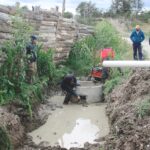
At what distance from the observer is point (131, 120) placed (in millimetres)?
7867

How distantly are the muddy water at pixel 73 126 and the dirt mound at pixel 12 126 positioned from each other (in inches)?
21.5

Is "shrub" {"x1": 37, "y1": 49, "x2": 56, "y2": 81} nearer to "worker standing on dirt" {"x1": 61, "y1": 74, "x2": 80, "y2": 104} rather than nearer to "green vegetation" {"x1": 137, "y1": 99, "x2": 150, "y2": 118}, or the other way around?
"worker standing on dirt" {"x1": 61, "y1": 74, "x2": 80, "y2": 104}

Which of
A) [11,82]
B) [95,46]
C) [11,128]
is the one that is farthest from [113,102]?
[95,46]

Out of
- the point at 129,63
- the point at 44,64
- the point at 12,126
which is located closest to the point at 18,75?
the point at 12,126

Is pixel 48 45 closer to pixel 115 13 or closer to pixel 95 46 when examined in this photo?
pixel 95 46

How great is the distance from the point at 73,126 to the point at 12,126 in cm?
233

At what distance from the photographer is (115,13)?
48.5 metres

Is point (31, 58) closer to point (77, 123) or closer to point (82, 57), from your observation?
point (77, 123)

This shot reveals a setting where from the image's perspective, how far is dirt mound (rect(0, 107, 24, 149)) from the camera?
8422 mm

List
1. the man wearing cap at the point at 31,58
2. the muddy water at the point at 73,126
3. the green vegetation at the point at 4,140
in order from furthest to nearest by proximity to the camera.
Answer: the man wearing cap at the point at 31,58
the muddy water at the point at 73,126
the green vegetation at the point at 4,140

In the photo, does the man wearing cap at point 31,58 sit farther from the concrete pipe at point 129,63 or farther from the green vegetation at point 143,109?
the concrete pipe at point 129,63

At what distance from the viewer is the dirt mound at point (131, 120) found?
6.90m

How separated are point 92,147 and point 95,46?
10548mm

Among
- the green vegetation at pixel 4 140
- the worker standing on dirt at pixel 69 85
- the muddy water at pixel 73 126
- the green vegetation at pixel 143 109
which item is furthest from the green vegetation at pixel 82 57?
the green vegetation at pixel 4 140
